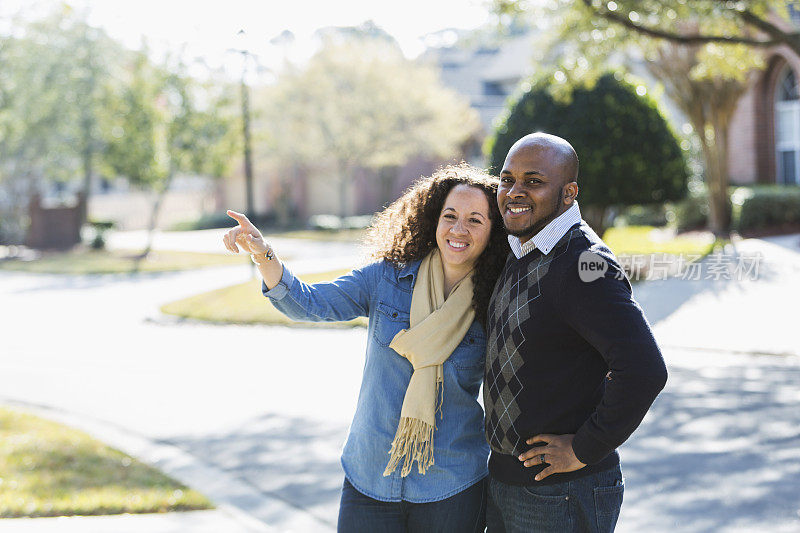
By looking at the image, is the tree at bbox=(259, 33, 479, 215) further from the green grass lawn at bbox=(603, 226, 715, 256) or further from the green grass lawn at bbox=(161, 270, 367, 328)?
the green grass lawn at bbox=(161, 270, 367, 328)

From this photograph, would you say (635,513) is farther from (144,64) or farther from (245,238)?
(144,64)

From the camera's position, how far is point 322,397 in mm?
8414

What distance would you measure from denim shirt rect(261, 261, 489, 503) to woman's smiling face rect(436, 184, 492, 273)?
0.20 metres

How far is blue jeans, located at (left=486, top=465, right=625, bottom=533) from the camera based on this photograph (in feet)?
8.04

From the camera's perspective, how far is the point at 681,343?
32.7 ft

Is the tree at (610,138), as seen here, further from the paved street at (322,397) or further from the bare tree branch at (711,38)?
the bare tree branch at (711,38)

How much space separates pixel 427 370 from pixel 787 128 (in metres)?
22.1

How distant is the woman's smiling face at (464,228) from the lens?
9.27ft

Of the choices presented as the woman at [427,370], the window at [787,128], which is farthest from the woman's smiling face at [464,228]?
the window at [787,128]

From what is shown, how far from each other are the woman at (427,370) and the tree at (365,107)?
31.5 metres

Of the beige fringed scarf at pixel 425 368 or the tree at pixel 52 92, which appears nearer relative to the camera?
the beige fringed scarf at pixel 425 368

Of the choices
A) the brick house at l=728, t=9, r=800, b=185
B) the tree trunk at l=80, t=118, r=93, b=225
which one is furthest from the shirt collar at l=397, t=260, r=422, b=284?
the tree trunk at l=80, t=118, r=93, b=225

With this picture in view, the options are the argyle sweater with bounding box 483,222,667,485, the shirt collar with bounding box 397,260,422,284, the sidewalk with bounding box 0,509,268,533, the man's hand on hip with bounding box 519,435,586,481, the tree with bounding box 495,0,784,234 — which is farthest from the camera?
the tree with bounding box 495,0,784,234

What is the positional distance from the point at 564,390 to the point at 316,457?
14.3 feet
